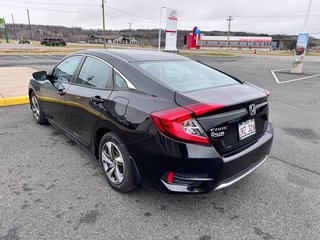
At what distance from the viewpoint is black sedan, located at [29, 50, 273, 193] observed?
79.6 inches

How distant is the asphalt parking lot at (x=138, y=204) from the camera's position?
7.05 feet

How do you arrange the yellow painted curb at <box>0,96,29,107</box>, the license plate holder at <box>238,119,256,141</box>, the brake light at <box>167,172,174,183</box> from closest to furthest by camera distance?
1. the brake light at <box>167,172,174,183</box>
2. the license plate holder at <box>238,119,256,141</box>
3. the yellow painted curb at <box>0,96,29,107</box>

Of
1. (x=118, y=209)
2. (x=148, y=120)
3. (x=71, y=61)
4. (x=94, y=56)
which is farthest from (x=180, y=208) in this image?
(x=71, y=61)

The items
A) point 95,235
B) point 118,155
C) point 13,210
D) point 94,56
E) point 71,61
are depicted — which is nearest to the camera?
point 95,235

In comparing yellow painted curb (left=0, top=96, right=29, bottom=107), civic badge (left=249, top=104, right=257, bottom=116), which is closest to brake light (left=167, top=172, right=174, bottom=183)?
civic badge (left=249, top=104, right=257, bottom=116)

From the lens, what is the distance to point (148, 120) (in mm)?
2107

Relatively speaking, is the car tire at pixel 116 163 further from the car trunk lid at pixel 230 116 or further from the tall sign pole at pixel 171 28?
the tall sign pole at pixel 171 28

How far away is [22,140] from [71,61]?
156cm

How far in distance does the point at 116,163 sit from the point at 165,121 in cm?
95

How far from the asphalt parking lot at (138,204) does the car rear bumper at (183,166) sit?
1.27 feet

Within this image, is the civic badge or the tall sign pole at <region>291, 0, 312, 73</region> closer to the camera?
the civic badge

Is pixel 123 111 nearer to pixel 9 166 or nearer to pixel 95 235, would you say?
pixel 95 235

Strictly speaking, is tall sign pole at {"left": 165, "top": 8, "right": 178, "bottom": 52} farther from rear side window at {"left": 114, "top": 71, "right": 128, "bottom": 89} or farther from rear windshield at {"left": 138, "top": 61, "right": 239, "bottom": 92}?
rear side window at {"left": 114, "top": 71, "right": 128, "bottom": 89}

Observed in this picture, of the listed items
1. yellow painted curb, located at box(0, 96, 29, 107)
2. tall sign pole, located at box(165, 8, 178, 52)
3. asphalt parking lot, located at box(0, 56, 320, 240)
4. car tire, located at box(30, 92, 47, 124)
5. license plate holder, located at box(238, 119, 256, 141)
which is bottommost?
asphalt parking lot, located at box(0, 56, 320, 240)
